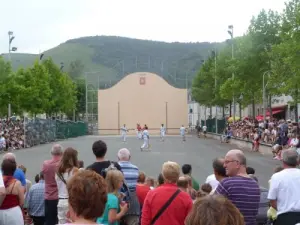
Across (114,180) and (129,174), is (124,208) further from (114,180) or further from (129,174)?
(129,174)

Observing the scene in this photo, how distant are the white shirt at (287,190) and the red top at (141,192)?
7.16 ft

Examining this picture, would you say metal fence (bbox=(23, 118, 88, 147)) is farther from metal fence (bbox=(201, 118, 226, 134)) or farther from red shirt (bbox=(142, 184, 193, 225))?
red shirt (bbox=(142, 184, 193, 225))

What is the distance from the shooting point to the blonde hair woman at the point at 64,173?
847cm

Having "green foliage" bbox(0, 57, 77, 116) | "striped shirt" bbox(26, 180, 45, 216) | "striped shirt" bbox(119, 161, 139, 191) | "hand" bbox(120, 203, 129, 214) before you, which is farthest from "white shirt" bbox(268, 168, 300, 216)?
"green foliage" bbox(0, 57, 77, 116)

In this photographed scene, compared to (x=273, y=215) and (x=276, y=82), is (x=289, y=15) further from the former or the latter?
(x=273, y=215)

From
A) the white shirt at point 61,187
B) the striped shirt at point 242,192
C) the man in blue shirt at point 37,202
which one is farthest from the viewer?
the man in blue shirt at point 37,202

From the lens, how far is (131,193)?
8.65 m

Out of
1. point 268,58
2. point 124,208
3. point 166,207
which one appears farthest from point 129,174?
point 268,58

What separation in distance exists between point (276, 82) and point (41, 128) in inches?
1049

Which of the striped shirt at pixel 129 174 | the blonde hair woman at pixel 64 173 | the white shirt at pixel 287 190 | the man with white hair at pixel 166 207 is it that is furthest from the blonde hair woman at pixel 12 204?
the white shirt at pixel 287 190

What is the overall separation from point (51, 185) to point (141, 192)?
1.42 m

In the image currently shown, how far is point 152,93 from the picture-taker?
4038 inches

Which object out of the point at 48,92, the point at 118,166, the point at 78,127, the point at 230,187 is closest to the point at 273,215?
the point at 118,166

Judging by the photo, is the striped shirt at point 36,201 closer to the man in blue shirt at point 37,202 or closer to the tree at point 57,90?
the man in blue shirt at point 37,202
